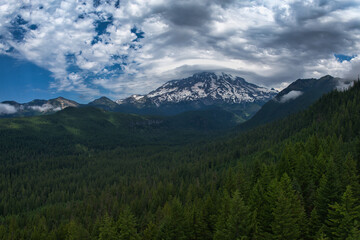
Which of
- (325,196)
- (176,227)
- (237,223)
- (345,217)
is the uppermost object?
(345,217)

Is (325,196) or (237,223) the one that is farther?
(325,196)

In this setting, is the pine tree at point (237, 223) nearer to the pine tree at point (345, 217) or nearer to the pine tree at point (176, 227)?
the pine tree at point (345, 217)

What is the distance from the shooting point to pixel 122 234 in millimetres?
58188

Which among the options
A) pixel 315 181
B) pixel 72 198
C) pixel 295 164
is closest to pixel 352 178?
pixel 315 181

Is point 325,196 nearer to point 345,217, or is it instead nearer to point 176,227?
point 345,217

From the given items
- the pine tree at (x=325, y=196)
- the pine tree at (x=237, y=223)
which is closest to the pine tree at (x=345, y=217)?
the pine tree at (x=325, y=196)

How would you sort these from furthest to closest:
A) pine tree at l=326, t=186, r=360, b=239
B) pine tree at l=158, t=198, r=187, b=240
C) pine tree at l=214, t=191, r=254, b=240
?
1. pine tree at l=158, t=198, r=187, b=240
2. pine tree at l=214, t=191, r=254, b=240
3. pine tree at l=326, t=186, r=360, b=239

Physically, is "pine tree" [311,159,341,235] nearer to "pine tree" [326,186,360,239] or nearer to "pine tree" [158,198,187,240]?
"pine tree" [326,186,360,239]

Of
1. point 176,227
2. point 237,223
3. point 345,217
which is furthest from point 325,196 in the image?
point 176,227

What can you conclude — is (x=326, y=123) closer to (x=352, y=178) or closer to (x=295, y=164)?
(x=295, y=164)

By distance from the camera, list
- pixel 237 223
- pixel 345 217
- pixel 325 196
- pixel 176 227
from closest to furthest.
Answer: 1. pixel 345 217
2. pixel 237 223
3. pixel 325 196
4. pixel 176 227

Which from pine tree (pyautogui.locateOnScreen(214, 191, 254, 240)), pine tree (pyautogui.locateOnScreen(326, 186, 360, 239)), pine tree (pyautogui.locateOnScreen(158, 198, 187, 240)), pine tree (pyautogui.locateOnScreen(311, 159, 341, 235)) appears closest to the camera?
pine tree (pyautogui.locateOnScreen(326, 186, 360, 239))

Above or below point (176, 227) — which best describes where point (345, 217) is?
above

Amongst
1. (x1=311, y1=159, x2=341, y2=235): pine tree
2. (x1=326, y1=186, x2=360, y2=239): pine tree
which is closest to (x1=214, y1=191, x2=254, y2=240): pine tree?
(x1=326, y1=186, x2=360, y2=239): pine tree
